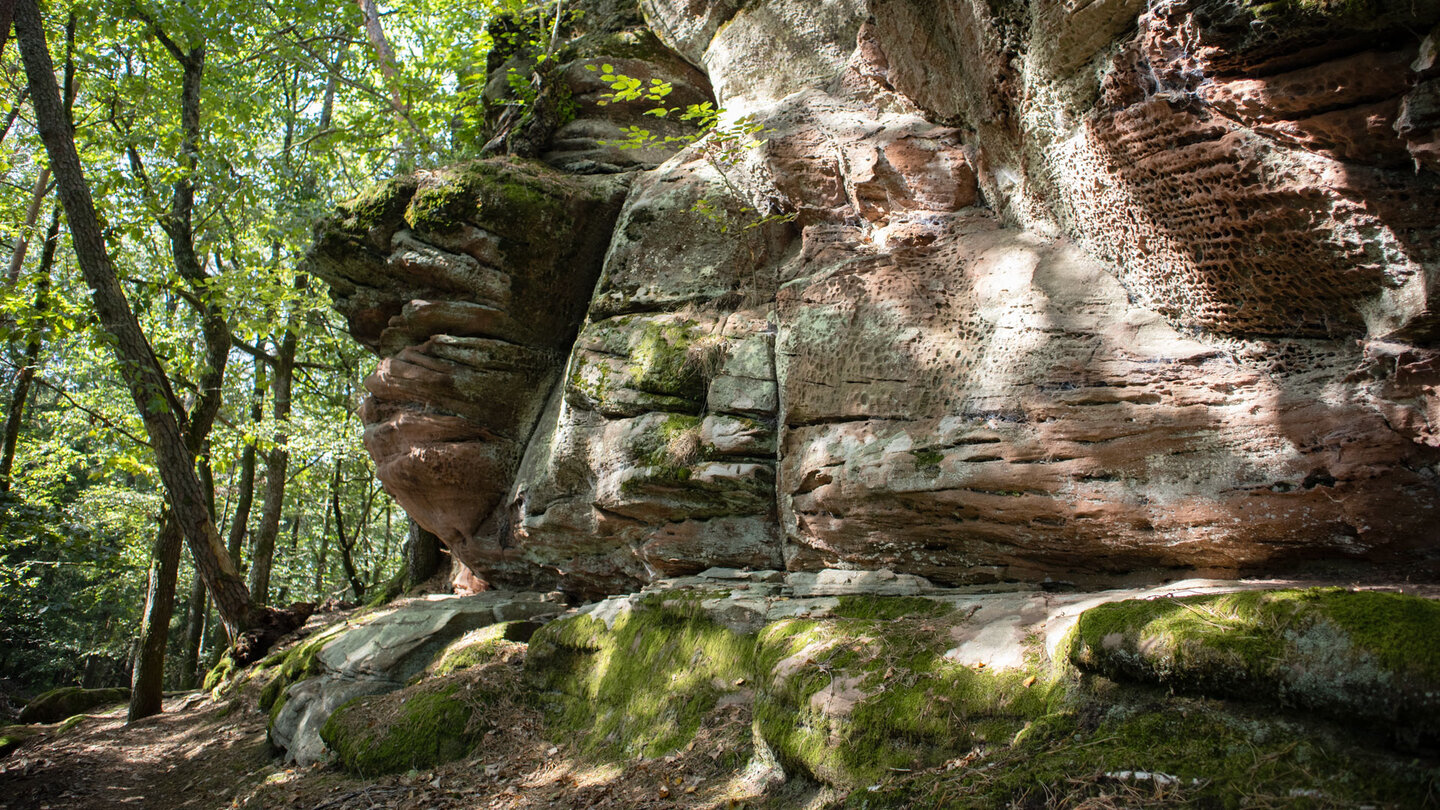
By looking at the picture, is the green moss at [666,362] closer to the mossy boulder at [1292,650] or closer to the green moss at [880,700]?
the green moss at [880,700]

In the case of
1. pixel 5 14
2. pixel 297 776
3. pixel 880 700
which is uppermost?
pixel 5 14

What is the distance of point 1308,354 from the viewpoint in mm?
4898

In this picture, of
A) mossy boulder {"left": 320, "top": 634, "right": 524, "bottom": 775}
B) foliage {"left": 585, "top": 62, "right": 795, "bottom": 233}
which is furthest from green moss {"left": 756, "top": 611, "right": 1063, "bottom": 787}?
foliage {"left": 585, "top": 62, "right": 795, "bottom": 233}

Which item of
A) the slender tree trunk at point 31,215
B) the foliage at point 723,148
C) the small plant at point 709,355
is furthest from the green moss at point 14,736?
the foliage at point 723,148

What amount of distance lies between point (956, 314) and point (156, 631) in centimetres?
1189

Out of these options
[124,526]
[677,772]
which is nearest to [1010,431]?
[677,772]

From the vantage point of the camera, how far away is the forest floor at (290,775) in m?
5.31

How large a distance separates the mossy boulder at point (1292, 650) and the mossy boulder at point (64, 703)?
15746mm

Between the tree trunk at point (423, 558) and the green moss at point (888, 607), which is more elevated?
the tree trunk at point (423, 558)

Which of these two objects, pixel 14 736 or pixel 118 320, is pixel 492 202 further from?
pixel 14 736

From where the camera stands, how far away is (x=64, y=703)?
13.1m

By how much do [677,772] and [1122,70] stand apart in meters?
5.45

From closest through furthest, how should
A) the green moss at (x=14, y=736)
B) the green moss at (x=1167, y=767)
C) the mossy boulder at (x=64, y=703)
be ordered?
1. the green moss at (x=1167, y=767)
2. the green moss at (x=14, y=736)
3. the mossy boulder at (x=64, y=703)

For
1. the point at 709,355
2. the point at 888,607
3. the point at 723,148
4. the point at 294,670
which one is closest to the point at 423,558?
the point at 294,670
